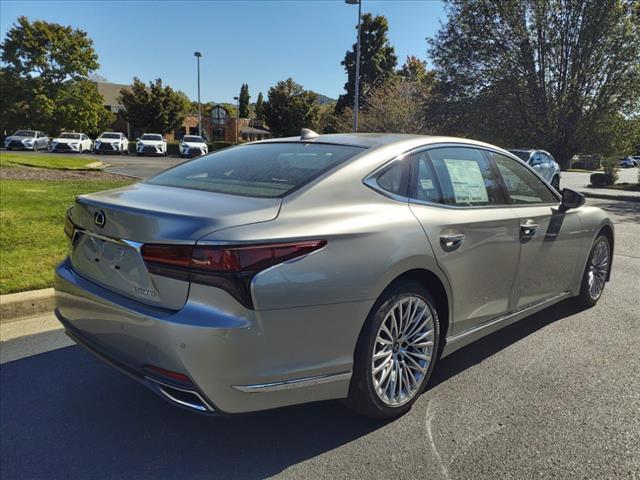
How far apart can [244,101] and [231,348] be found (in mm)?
92156

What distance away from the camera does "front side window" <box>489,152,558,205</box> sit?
12.6ft

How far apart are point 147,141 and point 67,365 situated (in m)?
33.8

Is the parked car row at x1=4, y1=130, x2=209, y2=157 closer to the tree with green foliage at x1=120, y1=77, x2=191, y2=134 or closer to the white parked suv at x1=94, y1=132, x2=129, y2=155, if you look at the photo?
the white parked suv at x1=94, y1=132, x2=129, y2=155

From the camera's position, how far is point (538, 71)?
26000mm

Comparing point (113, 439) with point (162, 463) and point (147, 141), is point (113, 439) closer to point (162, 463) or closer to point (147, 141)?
point (162, 463)

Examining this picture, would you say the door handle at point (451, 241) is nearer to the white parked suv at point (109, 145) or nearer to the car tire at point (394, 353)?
the car tire at point (394, 353)

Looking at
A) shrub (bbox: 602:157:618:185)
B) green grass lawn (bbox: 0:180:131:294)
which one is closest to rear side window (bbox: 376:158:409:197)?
green grass lawn (bbox: 0:180:131:294)

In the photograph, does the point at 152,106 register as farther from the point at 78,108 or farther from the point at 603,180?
the point at 603,180

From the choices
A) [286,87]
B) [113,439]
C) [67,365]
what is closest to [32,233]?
[67,365]

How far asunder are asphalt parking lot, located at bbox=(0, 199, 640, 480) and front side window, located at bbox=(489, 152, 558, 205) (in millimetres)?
1201

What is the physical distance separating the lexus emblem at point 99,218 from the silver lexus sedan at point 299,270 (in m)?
0.01

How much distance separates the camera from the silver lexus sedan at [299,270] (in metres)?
2.23

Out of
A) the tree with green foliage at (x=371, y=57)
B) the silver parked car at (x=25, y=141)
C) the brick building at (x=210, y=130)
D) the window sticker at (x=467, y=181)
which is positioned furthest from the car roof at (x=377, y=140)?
the brick building at (x=210, y=130)

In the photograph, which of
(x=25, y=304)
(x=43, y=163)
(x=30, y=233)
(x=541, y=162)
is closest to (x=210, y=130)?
(x=43, y=163)
